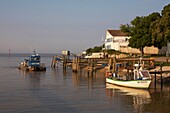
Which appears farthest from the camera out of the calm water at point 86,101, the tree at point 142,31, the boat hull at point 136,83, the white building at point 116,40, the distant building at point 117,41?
the white building at point 116,40

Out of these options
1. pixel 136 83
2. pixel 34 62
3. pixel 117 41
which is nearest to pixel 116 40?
pixel 117 41

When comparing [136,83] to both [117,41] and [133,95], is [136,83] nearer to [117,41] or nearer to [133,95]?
[133,95]

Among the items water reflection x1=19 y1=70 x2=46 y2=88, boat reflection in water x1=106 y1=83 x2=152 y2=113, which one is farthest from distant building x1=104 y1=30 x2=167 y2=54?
boat reflection in water x1=106 y1=83 x2=152 y2=113

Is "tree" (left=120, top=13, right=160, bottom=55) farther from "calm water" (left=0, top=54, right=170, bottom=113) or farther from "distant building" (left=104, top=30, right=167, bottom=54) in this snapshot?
"calm water" (left=0, top=54, right=170, bottom=113)

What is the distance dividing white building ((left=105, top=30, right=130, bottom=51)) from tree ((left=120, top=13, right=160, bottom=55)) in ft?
64.3

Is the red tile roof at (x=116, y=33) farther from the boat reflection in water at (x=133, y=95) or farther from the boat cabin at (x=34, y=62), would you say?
the boat reflection in water at (x=133, y=95)

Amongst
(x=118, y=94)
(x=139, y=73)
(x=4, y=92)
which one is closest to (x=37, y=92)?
(x=4, y=92)

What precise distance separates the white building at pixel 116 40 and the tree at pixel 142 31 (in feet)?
64.3

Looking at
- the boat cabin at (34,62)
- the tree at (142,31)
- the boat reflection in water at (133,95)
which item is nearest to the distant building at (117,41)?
the tree at (142,31)

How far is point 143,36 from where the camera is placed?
69250 millimetres

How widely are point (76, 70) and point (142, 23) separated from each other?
61.9ft

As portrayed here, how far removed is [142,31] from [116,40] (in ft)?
89.2

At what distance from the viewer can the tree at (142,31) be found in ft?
224

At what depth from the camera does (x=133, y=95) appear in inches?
1316
